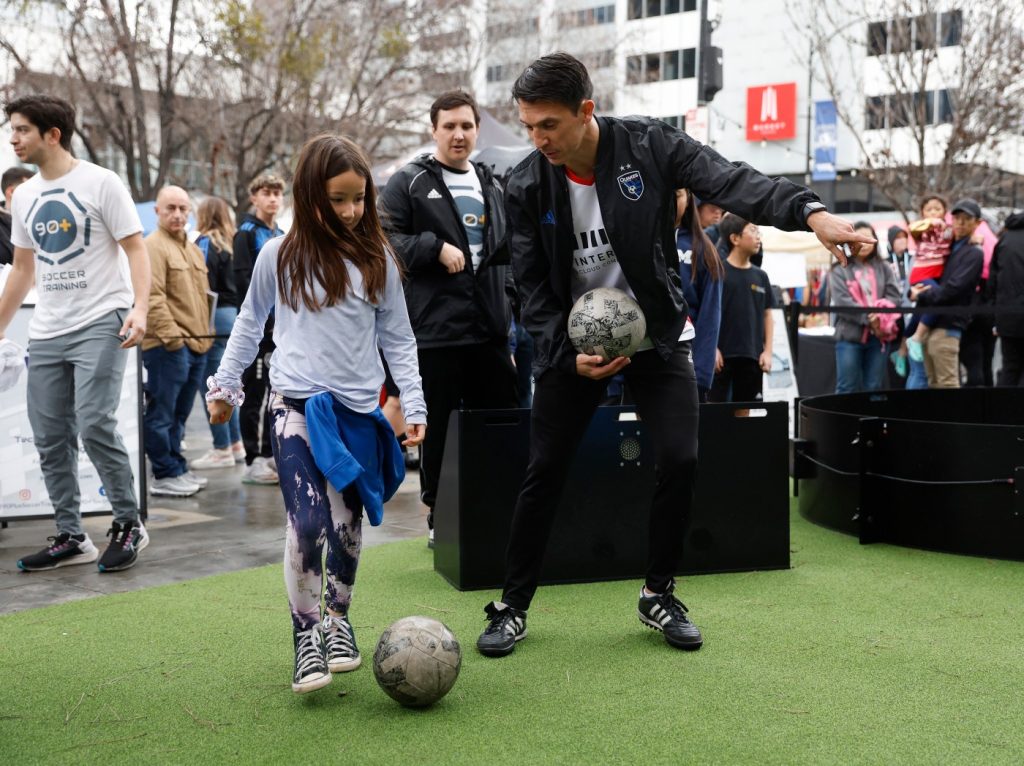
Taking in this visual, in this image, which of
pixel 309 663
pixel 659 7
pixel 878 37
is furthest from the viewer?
pixel 659 7

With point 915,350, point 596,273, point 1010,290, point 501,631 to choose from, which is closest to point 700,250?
point 596,273

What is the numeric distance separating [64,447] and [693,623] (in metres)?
3.24

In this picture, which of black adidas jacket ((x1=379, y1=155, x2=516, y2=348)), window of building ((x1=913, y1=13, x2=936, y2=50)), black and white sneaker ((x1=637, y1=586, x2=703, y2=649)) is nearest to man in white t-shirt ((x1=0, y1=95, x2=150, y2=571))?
black adidas jacket ((x1=379, y1=155, x2=516, y2=348))

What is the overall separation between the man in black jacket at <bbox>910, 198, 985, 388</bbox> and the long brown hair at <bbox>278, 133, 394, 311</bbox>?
7.54m

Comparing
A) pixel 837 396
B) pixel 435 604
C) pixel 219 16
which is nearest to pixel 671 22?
pixel 219 16

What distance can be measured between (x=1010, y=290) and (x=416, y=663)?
774cm

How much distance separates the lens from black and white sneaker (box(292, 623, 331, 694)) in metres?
3.41

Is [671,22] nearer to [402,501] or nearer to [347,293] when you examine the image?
[402,501]

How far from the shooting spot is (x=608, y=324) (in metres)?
3.77

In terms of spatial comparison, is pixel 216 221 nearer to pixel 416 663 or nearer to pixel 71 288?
pixel 71 288

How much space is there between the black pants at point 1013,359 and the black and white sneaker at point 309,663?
24.6 ft

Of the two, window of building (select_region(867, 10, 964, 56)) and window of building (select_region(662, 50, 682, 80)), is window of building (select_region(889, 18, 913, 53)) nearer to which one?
window of building (select_region(867, 10, 964, 56))

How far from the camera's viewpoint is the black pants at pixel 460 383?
17.3 ft

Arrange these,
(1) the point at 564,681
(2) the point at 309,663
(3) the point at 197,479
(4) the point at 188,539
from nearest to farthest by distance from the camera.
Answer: (2) the point at 309,663 → (1) the point at 564,681 → (4) the point at 188,539 → (3) the point at 197,479
